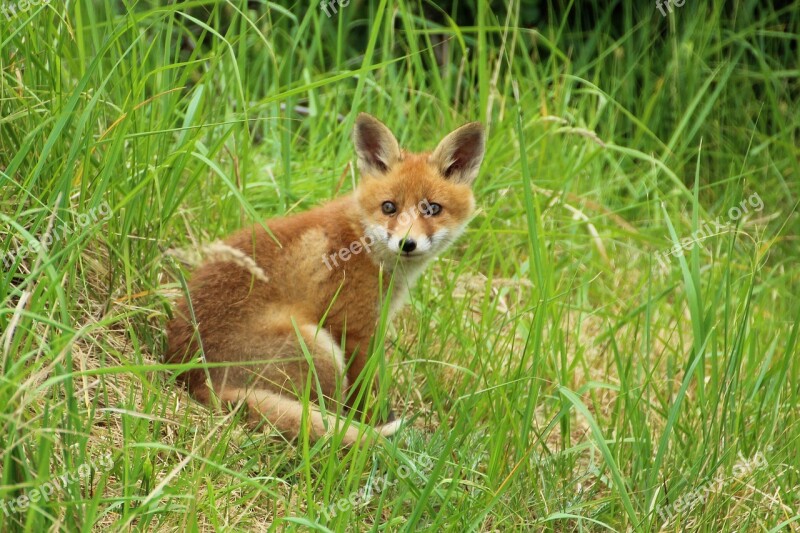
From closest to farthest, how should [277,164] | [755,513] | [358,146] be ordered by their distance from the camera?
1. [755,513]
2. [358,146]
3. [277,164]

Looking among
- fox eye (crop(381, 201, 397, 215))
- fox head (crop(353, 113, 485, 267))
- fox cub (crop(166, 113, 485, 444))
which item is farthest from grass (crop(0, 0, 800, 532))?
fox eye (crop(381, 201, 397, 215))

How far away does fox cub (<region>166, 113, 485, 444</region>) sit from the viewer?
3.66 meters

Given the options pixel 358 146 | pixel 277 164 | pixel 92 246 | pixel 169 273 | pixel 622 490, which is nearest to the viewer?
pixel 622 490

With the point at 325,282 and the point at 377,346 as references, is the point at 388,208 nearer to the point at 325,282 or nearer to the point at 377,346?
the point at 325,282

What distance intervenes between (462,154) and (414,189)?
335mm

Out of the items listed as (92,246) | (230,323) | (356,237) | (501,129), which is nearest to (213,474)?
(230,323)

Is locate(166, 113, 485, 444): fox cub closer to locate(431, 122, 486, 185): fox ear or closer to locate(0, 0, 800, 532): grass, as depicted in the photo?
locate(431, 122, 486, 185): fox ear

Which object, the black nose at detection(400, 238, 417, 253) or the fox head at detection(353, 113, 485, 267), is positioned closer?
the black nose at detection(400, 238, 417, 253)

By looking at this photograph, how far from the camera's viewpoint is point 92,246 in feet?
12.2

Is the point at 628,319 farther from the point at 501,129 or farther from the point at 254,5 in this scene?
the point at 254,5

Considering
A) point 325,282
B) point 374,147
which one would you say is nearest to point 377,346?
point 325,282

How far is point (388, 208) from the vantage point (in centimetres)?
436

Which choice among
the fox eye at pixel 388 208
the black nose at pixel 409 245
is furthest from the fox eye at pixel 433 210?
the black nose at pixel 409 245

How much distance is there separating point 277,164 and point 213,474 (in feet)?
8.36
